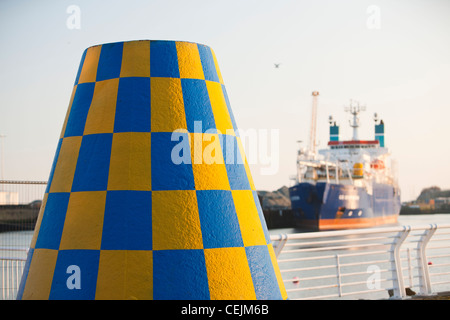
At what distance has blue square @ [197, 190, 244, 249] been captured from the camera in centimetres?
287

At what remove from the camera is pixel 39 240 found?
119 inches

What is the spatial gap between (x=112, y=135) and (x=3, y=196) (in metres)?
11.0

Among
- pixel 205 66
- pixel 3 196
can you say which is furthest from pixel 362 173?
pixel 205 66

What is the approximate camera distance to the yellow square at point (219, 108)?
311 cm

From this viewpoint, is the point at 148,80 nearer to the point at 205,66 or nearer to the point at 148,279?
the point at 205,66

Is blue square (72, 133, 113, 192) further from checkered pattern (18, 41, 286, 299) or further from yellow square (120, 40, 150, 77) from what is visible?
yellow square (120, 40, 150, 77)

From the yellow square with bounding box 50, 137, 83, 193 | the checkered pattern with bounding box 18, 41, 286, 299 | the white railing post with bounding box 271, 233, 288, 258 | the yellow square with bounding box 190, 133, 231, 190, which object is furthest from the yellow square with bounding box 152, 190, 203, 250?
the white railing post with bounding box 271, 233, 288, 258

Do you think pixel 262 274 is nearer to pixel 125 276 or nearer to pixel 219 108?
pixel 125 276

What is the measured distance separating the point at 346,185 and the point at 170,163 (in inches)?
2035

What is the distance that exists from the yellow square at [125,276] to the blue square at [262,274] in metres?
0.53

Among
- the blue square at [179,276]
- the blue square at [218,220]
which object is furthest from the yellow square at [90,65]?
the blue square at [179,276]

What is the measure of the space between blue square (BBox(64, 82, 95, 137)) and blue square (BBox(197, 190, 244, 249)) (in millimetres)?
726

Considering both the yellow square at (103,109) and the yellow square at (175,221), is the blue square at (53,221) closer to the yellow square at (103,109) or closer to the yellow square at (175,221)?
the yellow square at (103,109)
